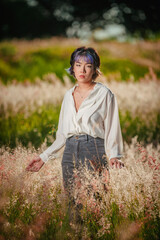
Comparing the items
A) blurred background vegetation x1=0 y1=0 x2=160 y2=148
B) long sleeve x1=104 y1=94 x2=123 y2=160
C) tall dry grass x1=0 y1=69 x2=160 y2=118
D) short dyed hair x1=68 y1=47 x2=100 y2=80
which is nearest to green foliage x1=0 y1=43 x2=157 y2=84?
blurred background vegetation x1=0 y1=0 x2=160 y2=148

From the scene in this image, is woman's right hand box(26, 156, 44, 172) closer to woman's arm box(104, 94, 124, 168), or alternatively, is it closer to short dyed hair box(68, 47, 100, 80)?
woman's arm box(104, 94, 124, 168)

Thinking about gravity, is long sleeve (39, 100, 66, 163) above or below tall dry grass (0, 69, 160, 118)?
below

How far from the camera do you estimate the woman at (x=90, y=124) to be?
2.23 metres

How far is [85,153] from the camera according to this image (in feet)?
7.30

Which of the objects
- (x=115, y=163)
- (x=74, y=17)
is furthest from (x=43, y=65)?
(x=74, y=17)

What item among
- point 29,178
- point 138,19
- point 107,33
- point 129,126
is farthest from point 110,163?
point 138,19

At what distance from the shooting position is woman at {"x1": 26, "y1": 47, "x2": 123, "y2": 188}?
223 cm

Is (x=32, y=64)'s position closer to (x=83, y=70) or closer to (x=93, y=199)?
(x=83, y=70)

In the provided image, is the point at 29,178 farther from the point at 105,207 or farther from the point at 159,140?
the point at 159,140

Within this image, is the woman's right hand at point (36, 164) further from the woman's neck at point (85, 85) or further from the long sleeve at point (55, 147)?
the woman's neck at point (85, 85)

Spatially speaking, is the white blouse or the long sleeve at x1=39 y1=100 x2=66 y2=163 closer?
the white blouse

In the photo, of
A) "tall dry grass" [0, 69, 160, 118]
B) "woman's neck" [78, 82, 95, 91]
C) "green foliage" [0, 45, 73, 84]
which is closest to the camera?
"woman's neck" [78, 82, 95, 91]

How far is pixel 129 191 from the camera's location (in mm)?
2238

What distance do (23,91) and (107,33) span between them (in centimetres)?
1040
